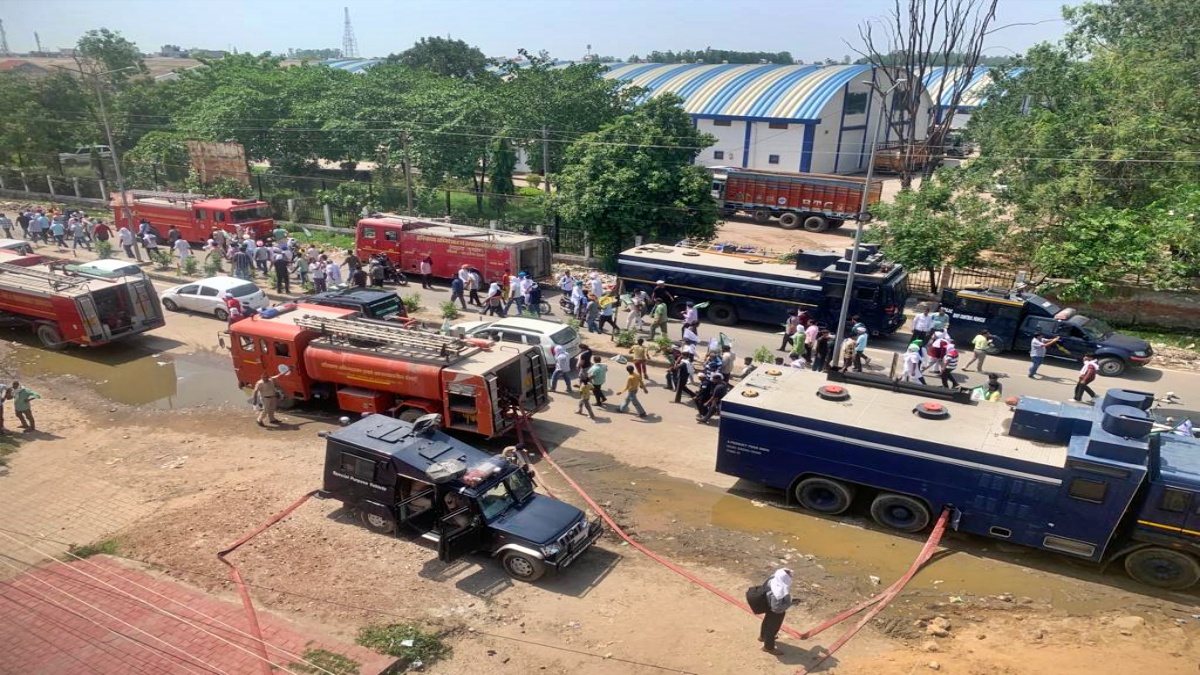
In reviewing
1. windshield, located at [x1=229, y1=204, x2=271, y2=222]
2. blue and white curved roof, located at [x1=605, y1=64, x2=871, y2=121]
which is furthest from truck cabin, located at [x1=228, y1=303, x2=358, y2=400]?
blue and white curved roof, located at [x1=605, y1=64, x2=871, y2=121]

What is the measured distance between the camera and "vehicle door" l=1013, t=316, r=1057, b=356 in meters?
21.1

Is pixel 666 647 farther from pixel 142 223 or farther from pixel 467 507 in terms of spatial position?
pixel 142 223

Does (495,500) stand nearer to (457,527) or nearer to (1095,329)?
(457,527)

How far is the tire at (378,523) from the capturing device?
12.0 m

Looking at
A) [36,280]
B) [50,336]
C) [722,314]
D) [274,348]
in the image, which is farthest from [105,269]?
[722,314]

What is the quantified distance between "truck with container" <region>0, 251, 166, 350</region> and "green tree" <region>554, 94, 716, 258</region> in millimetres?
14729

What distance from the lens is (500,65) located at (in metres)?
43.8

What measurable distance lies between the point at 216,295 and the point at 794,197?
91.8ft

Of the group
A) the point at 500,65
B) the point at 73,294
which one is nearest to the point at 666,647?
the point at 73,294

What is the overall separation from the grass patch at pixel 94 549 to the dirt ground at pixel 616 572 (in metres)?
0.17

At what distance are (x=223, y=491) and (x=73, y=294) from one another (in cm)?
1086

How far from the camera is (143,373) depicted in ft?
66.4

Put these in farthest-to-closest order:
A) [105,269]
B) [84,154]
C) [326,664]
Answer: [84,154], [105,269], [326,664]

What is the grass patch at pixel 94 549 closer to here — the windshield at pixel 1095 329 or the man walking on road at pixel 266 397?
the man walking on road at pixel 266 397
